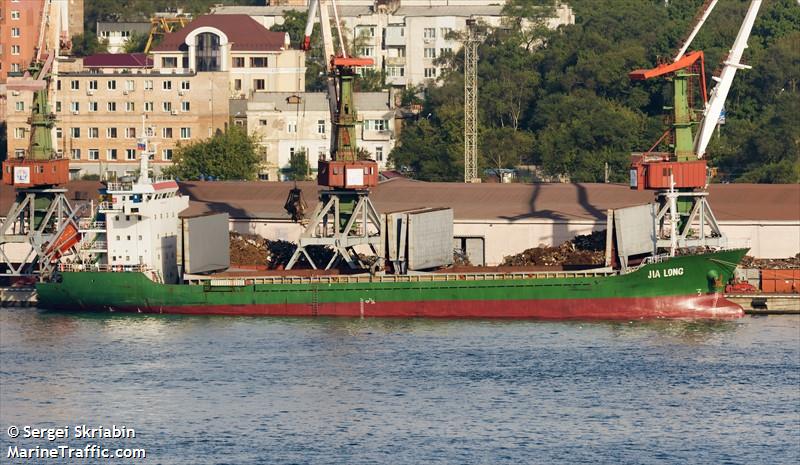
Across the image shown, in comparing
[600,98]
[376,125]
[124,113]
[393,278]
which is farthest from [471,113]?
[393,278]

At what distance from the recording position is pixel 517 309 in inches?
3191

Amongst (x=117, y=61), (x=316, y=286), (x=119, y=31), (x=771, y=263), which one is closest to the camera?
(x=316, y=286)

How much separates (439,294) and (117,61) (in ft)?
194

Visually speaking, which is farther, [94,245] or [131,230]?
[94,245]

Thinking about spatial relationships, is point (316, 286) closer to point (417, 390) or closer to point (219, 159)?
point (417, 390)

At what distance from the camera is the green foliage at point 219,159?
122125mm

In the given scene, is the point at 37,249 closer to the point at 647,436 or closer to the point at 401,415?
the point at 401,415

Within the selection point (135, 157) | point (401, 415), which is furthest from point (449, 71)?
point (401, 415)

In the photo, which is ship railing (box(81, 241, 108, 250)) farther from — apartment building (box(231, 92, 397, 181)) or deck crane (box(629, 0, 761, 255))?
apartment building (box(231, 92, 397, 181))

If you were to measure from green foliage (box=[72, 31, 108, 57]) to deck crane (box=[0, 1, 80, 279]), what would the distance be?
65944mm

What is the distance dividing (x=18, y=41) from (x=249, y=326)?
249 ft

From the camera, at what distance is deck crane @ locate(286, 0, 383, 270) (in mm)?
84750

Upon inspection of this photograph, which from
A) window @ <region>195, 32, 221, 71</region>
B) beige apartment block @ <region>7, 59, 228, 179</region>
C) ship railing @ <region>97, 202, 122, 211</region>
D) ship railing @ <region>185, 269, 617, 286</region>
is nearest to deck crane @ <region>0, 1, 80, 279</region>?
ship railing @ <region>97, 202, 122, 211</region>

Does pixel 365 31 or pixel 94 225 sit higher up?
pixel 365 31
